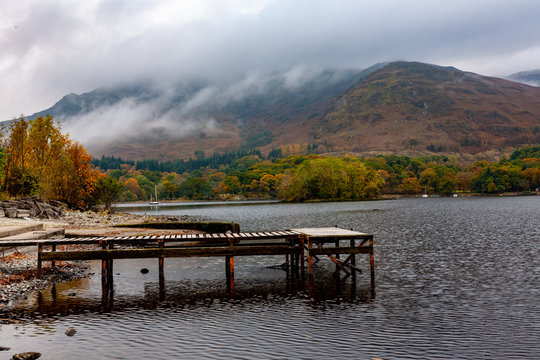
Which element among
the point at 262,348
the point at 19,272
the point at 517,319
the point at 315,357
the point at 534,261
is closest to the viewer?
the point at 315,357

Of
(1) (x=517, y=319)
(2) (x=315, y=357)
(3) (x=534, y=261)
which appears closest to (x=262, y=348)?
(2) (x=315, y=357)

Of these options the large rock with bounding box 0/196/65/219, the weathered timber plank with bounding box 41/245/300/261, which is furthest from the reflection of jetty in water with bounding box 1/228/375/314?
the large rock with bounding box 0/196/65/219

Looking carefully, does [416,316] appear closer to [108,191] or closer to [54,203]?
[54,203]

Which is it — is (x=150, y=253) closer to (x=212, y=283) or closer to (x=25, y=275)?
(x=212, y=283)

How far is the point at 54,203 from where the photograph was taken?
70188 millimetres

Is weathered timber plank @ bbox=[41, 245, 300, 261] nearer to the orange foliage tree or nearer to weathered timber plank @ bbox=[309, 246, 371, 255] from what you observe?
weathered timber plank @ bbox=[309, 246, 371, 255]

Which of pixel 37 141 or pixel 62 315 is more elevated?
pixel 37 141

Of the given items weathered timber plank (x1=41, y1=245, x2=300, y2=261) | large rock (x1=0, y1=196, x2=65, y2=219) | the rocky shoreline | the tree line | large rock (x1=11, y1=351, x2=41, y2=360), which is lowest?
large rock (x1=11, y1=351, x2=41, y2=360)

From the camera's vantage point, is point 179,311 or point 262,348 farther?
point 179,311

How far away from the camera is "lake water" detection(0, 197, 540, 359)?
522 inches

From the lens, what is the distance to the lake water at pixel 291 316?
13.3 metres

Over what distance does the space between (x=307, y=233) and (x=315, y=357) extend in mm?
11531

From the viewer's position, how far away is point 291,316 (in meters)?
16.9

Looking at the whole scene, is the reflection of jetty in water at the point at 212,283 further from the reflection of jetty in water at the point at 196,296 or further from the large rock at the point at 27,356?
the large rock at the point at 27,356
